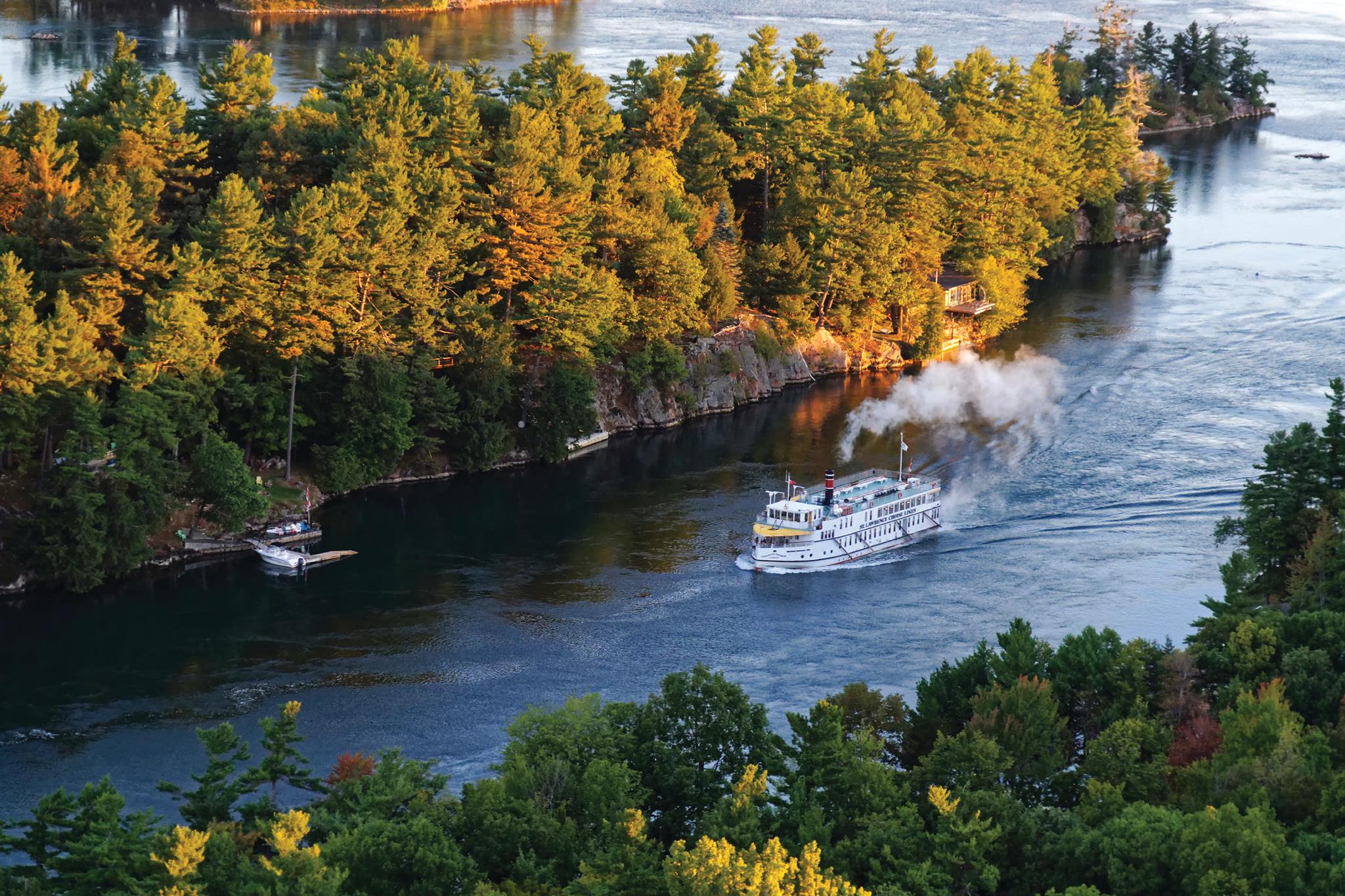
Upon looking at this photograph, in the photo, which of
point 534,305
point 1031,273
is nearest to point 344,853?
point 534,305

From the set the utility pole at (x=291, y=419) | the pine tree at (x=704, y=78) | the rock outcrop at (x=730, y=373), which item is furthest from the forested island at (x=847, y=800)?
the pine tree at (x=704, y=78)

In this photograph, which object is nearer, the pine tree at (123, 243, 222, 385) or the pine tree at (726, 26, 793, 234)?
the pine tree at (123, 243, 222, 385)

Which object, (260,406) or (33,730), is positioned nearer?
Result: (33,730)

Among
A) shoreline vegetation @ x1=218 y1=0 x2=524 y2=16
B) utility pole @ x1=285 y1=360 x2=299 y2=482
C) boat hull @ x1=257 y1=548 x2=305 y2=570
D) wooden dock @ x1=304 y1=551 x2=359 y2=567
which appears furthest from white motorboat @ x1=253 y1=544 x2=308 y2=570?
shoreline vegetation @ x1=218 y1=0 x2=524 y2=16

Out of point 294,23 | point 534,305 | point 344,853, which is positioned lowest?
point 344,853

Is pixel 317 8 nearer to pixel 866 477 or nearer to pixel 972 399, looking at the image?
pixel 972 399

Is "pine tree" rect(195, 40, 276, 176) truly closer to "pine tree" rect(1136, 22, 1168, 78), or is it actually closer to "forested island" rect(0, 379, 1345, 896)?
"forested island" rect(0, 379, 1345, 896)

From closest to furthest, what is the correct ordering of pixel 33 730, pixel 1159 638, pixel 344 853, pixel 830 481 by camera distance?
pixel 344 853 → pixel 33 730 → pixel 1159 638 → pixel 830 481

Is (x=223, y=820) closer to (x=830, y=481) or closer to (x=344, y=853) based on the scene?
(x=344, y=853)
